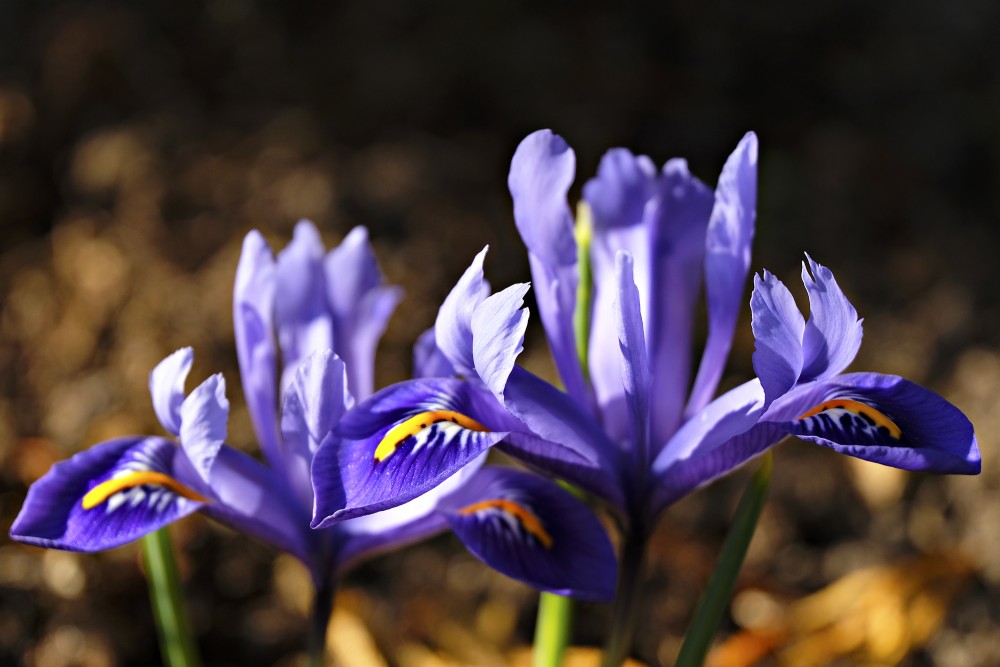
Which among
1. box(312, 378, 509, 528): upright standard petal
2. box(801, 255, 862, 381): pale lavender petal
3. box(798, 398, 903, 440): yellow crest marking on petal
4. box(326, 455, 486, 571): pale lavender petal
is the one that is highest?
box(801, 255, 862, 381): pale lavender petal

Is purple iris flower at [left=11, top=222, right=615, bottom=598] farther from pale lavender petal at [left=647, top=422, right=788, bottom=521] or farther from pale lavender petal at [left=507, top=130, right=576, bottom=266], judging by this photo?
pale lavender petal at [left=507, top=130, right=576, bottom=266]

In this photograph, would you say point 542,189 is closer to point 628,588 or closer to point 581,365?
point 581,365

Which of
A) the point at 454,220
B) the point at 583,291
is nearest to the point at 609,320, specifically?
the point at 583,291

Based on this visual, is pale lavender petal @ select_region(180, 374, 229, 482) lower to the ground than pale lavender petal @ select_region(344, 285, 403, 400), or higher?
higher

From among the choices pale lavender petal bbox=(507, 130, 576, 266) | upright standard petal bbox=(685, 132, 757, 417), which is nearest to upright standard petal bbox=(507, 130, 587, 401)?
pale lavender petal bbox=(507, 130, 576, 266)

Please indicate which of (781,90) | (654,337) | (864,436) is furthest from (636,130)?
(864,436)

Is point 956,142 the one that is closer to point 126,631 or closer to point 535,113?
point 535,113
